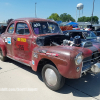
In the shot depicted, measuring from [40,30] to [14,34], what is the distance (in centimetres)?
108

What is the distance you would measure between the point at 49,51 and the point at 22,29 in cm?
167

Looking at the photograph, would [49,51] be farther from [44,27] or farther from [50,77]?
[44,27]

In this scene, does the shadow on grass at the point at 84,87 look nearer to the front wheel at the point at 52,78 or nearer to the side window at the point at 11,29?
the front wheel at the point at 52,78

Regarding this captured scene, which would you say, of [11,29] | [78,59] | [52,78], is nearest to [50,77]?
[52,78]

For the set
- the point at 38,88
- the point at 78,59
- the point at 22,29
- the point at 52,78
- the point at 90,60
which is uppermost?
the point at 22,29

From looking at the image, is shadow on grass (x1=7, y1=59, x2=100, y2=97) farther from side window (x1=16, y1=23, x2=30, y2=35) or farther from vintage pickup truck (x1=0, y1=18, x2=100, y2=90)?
side window (x1=16, y1=23, x2=30, y2=35)

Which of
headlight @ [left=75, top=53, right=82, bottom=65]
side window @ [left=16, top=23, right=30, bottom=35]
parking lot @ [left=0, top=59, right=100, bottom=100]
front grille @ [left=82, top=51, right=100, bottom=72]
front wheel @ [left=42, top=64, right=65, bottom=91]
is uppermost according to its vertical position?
side window @ [left=16, top=23, right=30, bottom=35]

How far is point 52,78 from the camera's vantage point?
8.98 feet

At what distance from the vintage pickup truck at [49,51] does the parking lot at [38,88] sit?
256mm

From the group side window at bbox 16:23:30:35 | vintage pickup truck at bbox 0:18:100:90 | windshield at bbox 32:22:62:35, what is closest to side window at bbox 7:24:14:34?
vintage pickup truck at bbox 0:18:100:90

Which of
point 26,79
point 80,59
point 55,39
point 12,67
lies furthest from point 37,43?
point 12,67

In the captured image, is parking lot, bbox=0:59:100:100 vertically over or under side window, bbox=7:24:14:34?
under

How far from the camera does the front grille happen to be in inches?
103

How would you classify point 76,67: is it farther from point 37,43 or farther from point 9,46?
point 9,46
